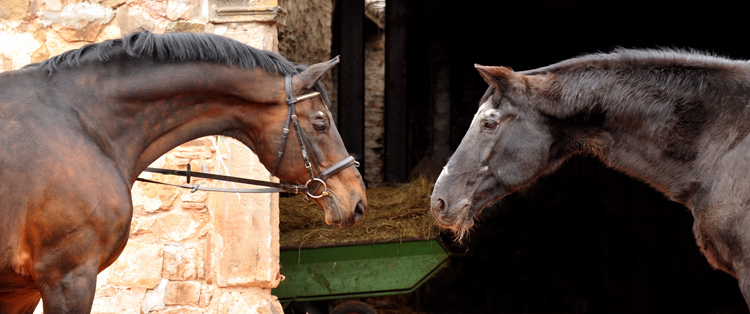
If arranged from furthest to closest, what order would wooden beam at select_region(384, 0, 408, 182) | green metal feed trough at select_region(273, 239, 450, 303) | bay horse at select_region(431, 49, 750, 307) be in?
wooden beam at select_region(384, 0, 408, 182) < green metal feed trough at select_region(273, 239, 450, 303) < bay horse at select_region(431, 49, 750, 307)

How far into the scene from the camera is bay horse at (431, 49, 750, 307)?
312 centimetres

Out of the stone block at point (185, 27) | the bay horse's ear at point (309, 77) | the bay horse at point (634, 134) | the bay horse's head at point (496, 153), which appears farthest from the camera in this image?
the stone block at point (185, 27)

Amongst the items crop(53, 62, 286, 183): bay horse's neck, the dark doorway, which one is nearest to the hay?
the dark doorway

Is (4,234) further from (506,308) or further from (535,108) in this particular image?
(506,308)

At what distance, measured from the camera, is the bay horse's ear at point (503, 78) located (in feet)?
11.6

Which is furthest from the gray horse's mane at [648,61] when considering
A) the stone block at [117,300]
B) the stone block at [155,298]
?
the stone block at [117,300]

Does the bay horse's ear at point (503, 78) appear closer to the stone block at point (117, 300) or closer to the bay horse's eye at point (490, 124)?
the bay horse's eye at point (490, 124)

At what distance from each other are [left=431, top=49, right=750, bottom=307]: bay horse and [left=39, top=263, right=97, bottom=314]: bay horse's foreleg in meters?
1.58

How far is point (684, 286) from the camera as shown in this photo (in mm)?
10500

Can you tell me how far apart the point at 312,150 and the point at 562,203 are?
9.35m

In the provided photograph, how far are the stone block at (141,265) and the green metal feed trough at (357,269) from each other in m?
1.75

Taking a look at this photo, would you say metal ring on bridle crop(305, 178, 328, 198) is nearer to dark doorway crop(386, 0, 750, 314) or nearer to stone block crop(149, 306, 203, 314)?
stone block crop(149, 306, 203, 314)

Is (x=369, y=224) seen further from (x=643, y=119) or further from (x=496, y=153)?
(x=643, y=119)

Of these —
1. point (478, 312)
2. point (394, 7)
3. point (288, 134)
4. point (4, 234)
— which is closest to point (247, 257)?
point (288, 134)
